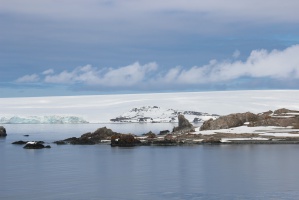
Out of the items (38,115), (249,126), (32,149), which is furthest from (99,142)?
(38,115)

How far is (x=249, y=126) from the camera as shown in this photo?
176 ft

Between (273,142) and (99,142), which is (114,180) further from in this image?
(99,142)

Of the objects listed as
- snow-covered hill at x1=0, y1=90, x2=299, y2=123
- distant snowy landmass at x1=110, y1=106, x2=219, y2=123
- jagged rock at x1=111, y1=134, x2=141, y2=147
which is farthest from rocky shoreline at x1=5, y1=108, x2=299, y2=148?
distant snowy landmass at x1=110, y1=106, x2=219, y2=123

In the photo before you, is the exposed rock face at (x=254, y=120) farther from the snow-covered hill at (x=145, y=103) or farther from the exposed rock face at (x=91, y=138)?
the snow-covered hill at (x=145, y=103)

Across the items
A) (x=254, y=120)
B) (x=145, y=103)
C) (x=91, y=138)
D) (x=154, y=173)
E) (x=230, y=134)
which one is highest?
(x=145, y=103)

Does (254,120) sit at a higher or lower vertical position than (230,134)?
higher

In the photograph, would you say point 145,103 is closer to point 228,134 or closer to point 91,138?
point 91,138

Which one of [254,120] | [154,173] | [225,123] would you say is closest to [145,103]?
[254,120]

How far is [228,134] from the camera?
50219 millimetres

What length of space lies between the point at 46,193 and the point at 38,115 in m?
85.2

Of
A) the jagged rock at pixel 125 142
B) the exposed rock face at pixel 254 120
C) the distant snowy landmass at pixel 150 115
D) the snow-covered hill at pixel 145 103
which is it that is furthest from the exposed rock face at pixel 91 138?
the distant snowy landmass at pixel 150 115

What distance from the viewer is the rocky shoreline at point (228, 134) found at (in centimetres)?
4772

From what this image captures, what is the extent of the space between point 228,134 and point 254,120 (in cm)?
612

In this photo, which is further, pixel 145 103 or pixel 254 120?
pixel 145 103
